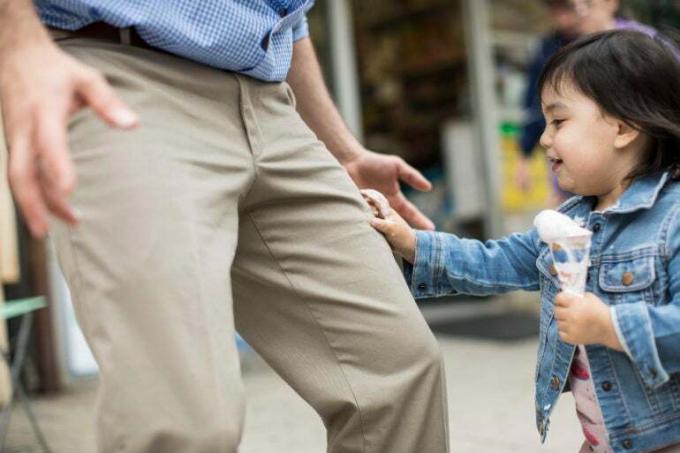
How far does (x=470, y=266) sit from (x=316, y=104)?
578 millimetres

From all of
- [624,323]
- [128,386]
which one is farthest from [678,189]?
[128,386]

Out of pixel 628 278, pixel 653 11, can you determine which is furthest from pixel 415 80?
pixel 628 278

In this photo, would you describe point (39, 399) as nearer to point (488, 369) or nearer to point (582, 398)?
point (488, 369)

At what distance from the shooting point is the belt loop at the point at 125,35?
1759 mm

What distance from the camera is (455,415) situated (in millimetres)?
4336

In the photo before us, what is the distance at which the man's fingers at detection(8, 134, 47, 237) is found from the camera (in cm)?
132

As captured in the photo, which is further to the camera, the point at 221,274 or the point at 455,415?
the point at 455,415

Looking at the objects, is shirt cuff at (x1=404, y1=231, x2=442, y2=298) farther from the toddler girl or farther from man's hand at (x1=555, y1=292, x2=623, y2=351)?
man's hand at (x1=555, y1=292, x2=623, y2=351)

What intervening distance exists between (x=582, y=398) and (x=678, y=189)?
0.51 metres

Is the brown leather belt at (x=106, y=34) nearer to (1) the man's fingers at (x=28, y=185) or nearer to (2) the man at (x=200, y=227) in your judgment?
(2) the man at (x=200, y=227)

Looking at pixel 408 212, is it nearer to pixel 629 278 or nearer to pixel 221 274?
pixel 629 278

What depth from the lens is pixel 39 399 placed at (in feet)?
17.0

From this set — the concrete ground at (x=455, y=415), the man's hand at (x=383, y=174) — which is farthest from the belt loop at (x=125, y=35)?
the concrete ground at (x=455, y=415)

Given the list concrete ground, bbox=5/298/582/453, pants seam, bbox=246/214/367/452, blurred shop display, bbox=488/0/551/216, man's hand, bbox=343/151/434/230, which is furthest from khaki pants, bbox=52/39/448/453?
blurred shop display, bbox=488/0/551/216
